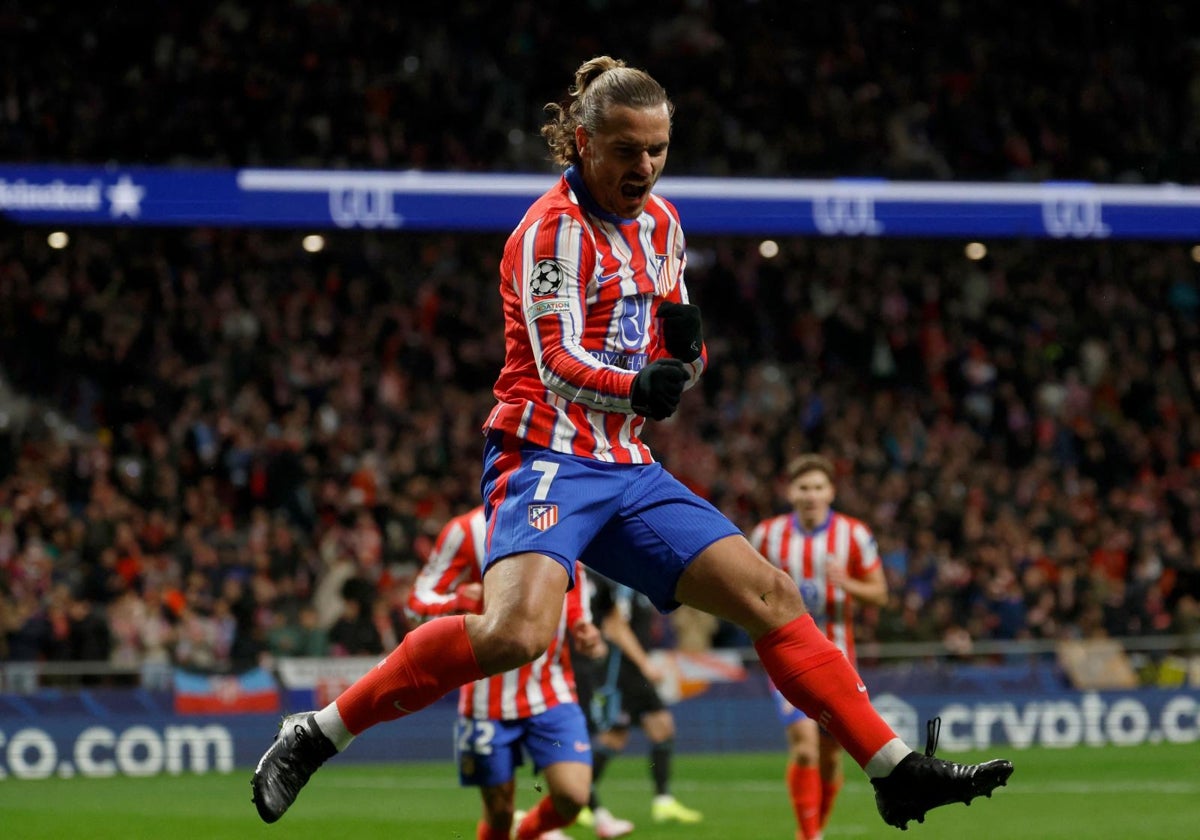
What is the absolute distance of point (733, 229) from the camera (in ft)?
66.5

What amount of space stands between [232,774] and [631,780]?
3.51 m

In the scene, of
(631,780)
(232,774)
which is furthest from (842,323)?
(232,774)

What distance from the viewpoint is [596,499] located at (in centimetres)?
517

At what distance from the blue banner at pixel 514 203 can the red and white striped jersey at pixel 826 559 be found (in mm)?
10018

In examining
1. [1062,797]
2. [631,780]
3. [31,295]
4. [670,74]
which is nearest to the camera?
[1062,797]

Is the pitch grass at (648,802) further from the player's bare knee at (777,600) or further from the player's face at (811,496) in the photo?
the player's bare knee at (777,600)

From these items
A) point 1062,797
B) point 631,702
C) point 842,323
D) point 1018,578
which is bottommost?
point 1062,797

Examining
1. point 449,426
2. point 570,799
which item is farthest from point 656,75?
point 570,799

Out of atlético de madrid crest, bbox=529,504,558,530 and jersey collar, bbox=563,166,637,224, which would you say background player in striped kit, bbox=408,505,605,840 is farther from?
jersey collar, bbox=563,166,637,224

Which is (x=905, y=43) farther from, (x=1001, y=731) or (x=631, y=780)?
(x=631, y=780)

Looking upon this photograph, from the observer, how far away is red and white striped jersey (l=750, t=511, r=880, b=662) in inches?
397

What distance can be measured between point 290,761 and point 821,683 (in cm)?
161

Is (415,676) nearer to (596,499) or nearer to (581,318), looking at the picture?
(596,499)

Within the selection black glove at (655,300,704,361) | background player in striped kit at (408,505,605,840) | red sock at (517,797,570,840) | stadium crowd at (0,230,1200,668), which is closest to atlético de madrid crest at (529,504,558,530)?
black glove at (655,300,704,361)
